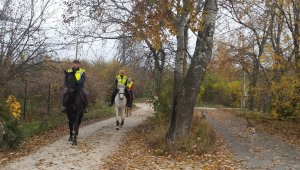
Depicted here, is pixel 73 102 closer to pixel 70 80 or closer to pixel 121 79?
pixel 70 80

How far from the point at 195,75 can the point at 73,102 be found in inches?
164

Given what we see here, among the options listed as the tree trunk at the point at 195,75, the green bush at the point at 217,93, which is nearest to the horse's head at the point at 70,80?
the tree trunk at the point at 195,75

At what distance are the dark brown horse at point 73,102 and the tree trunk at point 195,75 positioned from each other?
3172 millimetres

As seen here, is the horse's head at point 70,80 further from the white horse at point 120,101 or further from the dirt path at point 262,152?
the dirt path at point 262,152

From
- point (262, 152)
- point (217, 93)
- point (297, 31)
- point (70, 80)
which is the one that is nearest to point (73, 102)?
point (70, 80)

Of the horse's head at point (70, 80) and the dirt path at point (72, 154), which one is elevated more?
the horse's head at point (70, 80)

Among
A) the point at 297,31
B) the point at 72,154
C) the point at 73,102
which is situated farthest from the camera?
the point at 297,31

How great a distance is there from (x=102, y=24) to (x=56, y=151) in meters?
8.31

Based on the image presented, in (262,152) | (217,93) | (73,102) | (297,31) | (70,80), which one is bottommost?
(262,152)

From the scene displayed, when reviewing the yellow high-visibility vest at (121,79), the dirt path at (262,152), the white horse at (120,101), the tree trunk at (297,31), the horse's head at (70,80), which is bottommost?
the dirt path at (262,152)

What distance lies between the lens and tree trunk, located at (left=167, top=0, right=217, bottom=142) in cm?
1299

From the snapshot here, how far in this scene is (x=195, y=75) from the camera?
42.7 ft

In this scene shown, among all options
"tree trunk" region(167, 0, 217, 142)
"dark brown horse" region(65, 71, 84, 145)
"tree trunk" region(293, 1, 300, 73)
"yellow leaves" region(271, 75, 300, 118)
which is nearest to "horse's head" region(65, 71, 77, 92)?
"dark brown horse" region(65, 71, 84, 145)

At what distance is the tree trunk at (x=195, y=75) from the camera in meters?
13.0
